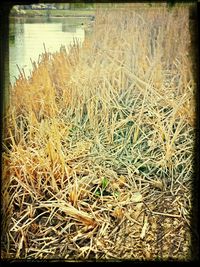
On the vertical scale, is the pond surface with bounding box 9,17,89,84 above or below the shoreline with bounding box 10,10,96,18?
below

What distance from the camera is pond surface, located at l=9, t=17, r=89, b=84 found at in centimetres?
195

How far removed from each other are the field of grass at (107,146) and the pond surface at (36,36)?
4 centimetres

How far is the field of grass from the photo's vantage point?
194cm

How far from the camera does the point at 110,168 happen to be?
6.42ft

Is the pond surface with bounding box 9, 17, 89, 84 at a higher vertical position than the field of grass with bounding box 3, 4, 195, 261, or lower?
higher

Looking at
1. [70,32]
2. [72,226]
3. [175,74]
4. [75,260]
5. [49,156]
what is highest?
[70,32]

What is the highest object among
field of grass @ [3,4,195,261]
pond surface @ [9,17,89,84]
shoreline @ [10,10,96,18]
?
shoreline @ [10,10,96,18]

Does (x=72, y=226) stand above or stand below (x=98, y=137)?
below

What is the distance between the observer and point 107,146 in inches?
77.3

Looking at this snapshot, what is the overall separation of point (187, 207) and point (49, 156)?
0.63 metres

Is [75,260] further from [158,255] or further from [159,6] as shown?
[159,6]

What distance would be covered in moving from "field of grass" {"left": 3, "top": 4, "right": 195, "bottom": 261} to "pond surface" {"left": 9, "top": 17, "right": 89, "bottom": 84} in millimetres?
42

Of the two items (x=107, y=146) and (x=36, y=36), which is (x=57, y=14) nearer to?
(x=36, y=36)

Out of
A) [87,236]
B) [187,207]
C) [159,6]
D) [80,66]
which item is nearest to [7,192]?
[87,236]
